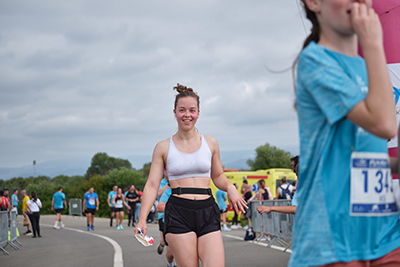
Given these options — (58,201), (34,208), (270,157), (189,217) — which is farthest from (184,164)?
(270,157)

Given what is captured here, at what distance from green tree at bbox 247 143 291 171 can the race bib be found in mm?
105157

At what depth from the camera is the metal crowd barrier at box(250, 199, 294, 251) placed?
12.6m

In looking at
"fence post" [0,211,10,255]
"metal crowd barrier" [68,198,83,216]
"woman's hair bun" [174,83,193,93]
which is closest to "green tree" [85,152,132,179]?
"metal crowd barrier" [68,198,83,216]

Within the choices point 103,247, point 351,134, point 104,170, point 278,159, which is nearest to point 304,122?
point 351,134

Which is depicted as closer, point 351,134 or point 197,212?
point 351,134

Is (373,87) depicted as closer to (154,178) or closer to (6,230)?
(154,178)

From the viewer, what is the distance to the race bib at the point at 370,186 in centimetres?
176

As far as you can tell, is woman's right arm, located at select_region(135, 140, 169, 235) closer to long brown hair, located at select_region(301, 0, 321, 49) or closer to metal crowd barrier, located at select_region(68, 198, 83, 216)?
→ long brown hair, located at select_region(301, 0, 321, 49)

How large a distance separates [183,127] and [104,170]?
13816 centimetres

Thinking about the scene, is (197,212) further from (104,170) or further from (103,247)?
(104,170)

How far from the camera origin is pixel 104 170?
14012cm

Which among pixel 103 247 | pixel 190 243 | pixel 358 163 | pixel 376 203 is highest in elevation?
pixel 358 163

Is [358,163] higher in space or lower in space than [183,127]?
lower

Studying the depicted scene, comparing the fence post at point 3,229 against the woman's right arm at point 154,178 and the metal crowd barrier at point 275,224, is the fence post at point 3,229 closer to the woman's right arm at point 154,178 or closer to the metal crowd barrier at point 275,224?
the metal crowd barrier at point 275,224
